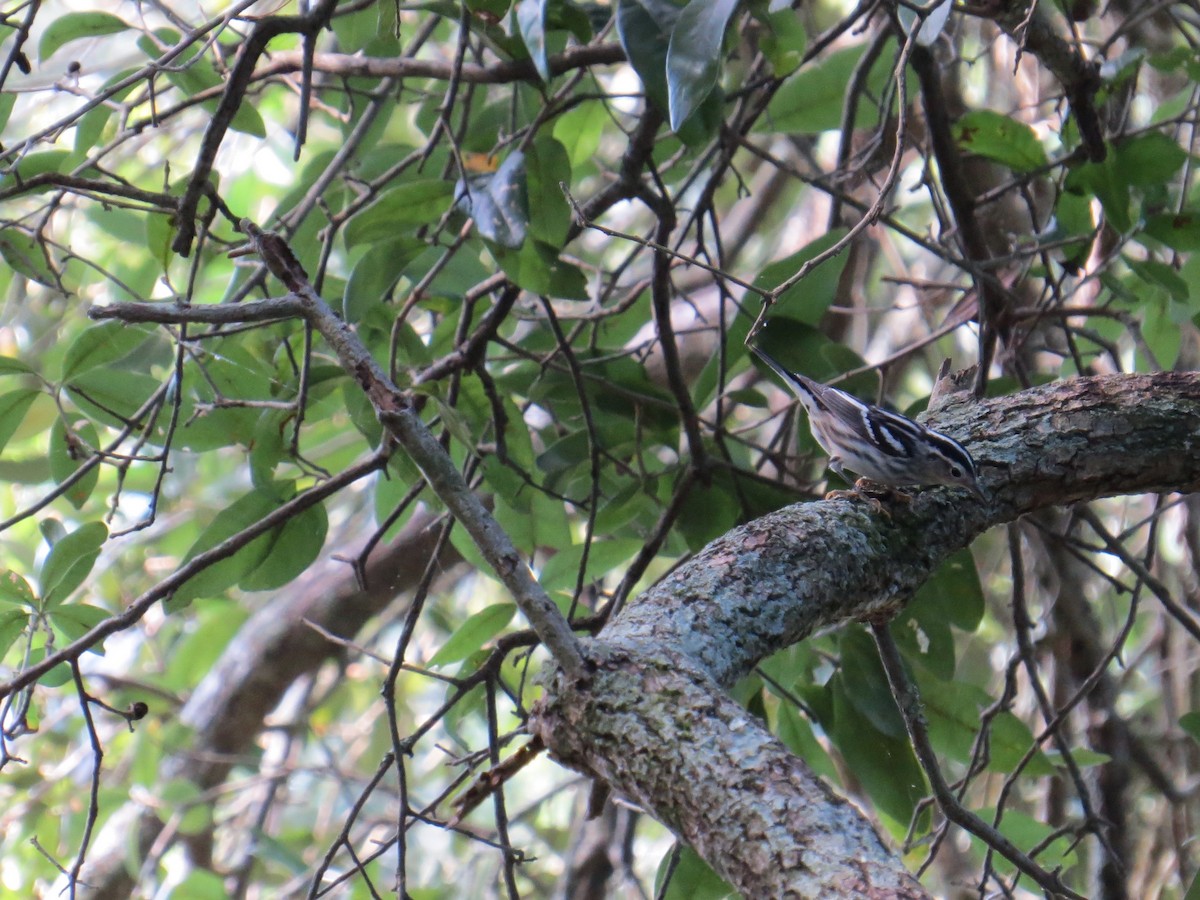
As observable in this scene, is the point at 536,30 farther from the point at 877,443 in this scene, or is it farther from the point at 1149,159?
the point at 1149,159

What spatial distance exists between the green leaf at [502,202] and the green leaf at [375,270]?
219 millimetres

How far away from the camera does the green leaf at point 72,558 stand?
8.70 ft

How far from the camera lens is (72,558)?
8.91 feet

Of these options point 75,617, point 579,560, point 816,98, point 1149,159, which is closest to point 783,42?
point 816,98

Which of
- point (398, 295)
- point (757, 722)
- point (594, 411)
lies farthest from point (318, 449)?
point (757, 722)

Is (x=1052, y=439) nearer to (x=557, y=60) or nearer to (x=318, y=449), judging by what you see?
(x=557, y=60)

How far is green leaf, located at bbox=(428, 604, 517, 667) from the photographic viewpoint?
3248 millimetres

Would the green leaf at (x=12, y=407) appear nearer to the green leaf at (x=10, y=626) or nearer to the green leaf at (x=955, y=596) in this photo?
the green leaf at (x=10, y=626)

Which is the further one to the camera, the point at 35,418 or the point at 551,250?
the point at 35,418

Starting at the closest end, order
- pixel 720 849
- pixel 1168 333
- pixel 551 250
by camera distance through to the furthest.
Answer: pixel 720 849 < pixel 551 250 < pixel 1168 333

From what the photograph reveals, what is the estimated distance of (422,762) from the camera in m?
9.11

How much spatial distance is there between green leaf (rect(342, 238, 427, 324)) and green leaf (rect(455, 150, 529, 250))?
22 centimetres

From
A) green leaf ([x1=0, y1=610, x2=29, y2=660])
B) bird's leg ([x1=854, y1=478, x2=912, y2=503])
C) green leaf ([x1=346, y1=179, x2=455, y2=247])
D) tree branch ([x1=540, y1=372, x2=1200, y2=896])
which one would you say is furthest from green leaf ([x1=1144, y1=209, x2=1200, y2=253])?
green leaf ([x1=0, y1=610, x2=29, y2=660])

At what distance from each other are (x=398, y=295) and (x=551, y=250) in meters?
1.70
